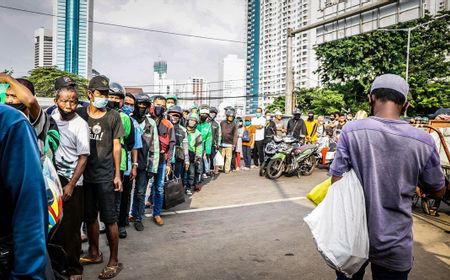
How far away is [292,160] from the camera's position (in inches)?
414

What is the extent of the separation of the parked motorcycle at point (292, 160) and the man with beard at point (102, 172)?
22.0 ft

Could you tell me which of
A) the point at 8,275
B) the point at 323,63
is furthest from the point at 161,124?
the point at 323,63

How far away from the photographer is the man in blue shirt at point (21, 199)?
120 centimetres

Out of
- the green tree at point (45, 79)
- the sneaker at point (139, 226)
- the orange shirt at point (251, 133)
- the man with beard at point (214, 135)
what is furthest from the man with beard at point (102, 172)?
the green tree at point (45, 79)

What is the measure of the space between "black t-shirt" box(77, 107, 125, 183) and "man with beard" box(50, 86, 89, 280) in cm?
20

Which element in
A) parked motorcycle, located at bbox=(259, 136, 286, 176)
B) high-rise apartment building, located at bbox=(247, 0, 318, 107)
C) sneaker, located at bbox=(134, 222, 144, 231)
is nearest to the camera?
sneaker, located at bbox=(134, 222, 144, 231)

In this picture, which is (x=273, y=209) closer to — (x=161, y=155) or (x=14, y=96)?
(x=161, y=155)

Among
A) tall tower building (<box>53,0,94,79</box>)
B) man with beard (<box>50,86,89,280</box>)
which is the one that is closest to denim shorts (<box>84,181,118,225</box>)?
man with beard (<box>50,86,89,280</box>)

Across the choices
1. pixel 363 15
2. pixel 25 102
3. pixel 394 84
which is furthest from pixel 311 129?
pixel 25 102

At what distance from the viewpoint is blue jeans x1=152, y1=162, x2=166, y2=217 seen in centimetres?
576

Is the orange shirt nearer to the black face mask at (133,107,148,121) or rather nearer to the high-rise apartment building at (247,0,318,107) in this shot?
the black face mask at (133,107,148,121)

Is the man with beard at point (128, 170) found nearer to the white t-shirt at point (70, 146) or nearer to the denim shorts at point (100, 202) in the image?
the denim shorts at point (100, 202)

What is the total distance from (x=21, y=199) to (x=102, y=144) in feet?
9.18

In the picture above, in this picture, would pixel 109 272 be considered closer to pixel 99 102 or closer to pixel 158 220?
pixel 99 102
